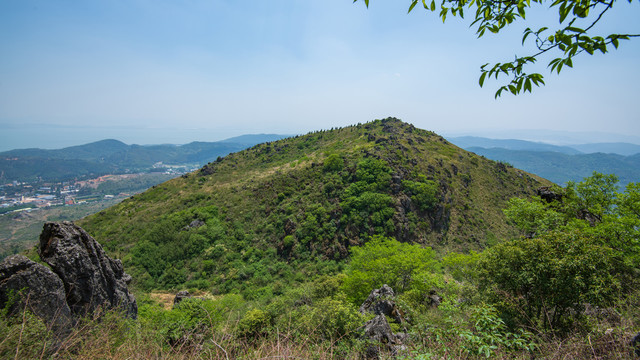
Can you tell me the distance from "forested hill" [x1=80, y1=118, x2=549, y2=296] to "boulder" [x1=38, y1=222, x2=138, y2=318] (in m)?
16.1

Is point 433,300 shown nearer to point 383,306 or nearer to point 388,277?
point 388,277

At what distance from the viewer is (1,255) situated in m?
65.1

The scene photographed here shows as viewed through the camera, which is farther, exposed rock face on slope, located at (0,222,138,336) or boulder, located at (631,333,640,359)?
exposed rock face on slope, located at (0,222,138,336)

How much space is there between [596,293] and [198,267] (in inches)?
1390

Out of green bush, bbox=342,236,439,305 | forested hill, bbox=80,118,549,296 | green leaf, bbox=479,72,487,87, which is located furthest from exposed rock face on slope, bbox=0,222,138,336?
forested hill, bbox=80,118,549,296

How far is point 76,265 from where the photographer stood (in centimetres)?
1080

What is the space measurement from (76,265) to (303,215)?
86.5 ft

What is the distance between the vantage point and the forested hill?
30.8m

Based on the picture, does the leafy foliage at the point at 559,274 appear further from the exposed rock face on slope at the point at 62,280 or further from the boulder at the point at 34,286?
the boulder at the point at 34,286

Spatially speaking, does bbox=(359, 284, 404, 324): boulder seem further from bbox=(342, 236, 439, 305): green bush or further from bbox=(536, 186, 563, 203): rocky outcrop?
bbox=(536, 186, 563, 203): rocky outcrop

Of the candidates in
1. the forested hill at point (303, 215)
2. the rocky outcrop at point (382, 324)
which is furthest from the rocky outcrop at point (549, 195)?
the forested hill at point (303, 215)

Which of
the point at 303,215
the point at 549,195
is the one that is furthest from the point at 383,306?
the point at 303,215

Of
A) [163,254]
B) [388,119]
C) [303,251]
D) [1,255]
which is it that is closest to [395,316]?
[303,251]

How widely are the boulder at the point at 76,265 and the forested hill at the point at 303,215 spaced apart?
52.9 ft
